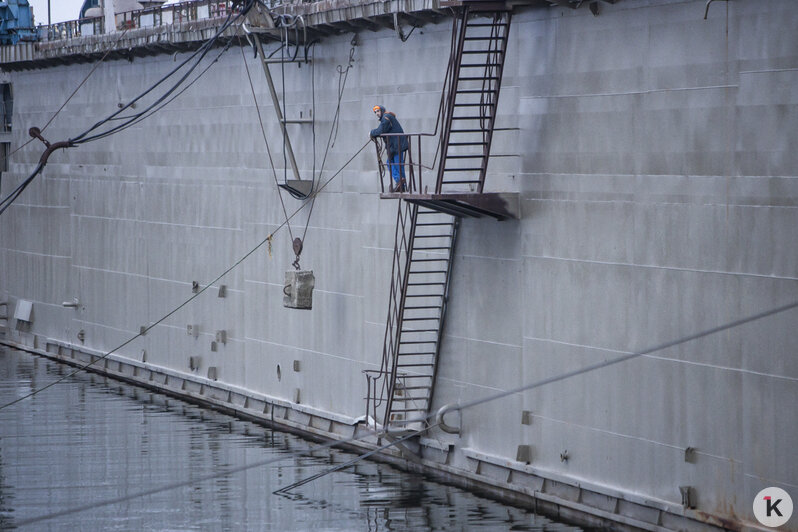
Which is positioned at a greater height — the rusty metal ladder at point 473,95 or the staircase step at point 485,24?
the staircase step at point 485,24

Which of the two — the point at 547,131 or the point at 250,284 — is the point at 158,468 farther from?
the point at 547,131

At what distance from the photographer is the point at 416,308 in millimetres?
20625

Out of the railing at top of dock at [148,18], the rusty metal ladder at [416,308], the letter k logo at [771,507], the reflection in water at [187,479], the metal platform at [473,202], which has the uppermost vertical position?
the railing at top of dock at [148,18]

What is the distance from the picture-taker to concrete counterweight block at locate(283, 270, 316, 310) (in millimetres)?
23500

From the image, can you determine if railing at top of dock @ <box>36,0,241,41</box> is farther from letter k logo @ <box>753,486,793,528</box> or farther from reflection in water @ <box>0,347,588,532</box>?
letter k logo @ <box>753,486,793,528</box>

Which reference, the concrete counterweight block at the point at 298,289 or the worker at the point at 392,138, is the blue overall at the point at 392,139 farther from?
the concrete counterweight block at the point at 298,289

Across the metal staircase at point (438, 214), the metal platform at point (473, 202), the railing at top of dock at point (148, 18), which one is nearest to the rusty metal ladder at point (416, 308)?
Result: the metal staircase at point (438, 214)

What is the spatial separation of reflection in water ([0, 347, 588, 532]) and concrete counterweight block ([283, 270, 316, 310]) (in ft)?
8.55

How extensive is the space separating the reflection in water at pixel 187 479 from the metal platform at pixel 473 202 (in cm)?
416

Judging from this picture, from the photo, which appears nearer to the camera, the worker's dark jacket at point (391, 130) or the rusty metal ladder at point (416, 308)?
the worker's dark jacket at point (391, 130)

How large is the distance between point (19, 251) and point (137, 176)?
9115 millimetres

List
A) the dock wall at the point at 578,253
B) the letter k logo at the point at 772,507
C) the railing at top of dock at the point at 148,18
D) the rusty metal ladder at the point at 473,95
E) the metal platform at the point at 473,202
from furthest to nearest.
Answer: the railing at top of dock at the point at 148,18 < the metal platform at the point at 473,202 < the rusty metal ladder at the point at 473,95 < the dock wall at the point at 578,253 < the letter k logo at the point at 772,507

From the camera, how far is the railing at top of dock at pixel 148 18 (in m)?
30.2

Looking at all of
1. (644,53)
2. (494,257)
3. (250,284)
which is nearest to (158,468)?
(250,284)
